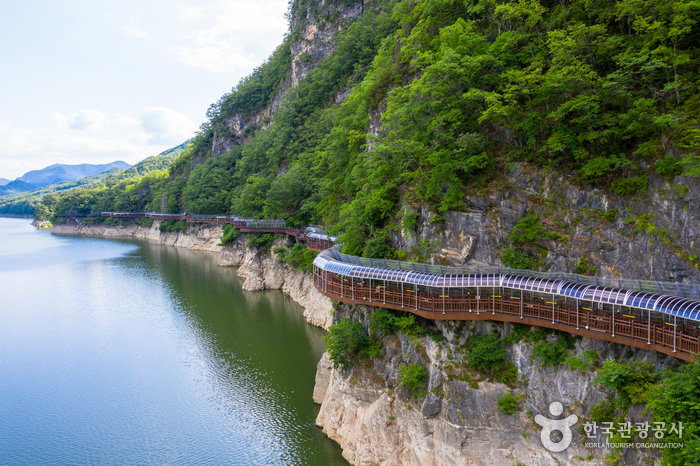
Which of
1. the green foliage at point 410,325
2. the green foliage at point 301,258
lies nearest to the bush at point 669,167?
the green foliage at point 410,325

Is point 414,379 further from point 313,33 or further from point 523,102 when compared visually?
point 313,33

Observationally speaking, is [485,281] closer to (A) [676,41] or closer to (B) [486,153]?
(B) [486,153]

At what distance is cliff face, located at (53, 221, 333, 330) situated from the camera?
144 feet

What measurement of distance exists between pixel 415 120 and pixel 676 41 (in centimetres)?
1439

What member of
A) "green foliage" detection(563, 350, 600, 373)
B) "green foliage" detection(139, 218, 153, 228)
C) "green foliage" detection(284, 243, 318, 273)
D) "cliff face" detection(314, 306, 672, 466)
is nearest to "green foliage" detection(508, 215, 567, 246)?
"cliff face" detection(314, 306, 672, 466)

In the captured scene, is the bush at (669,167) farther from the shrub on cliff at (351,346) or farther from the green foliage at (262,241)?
the green foliage at (262,241)

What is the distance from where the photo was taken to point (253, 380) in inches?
1246

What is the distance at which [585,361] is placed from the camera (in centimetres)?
1702

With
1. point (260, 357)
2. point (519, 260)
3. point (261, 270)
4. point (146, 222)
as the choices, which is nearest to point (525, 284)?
point (519, 260)

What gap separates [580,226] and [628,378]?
Result: 7.61 metres

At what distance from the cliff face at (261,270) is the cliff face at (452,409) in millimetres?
17384

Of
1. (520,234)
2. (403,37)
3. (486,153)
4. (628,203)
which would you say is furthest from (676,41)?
(403,37)

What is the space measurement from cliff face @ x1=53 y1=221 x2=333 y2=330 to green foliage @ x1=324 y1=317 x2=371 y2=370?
16055 mm

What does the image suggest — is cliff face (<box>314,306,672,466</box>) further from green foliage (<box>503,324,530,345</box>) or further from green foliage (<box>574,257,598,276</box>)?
green foliage (<box>574,257,598,276</box>)
